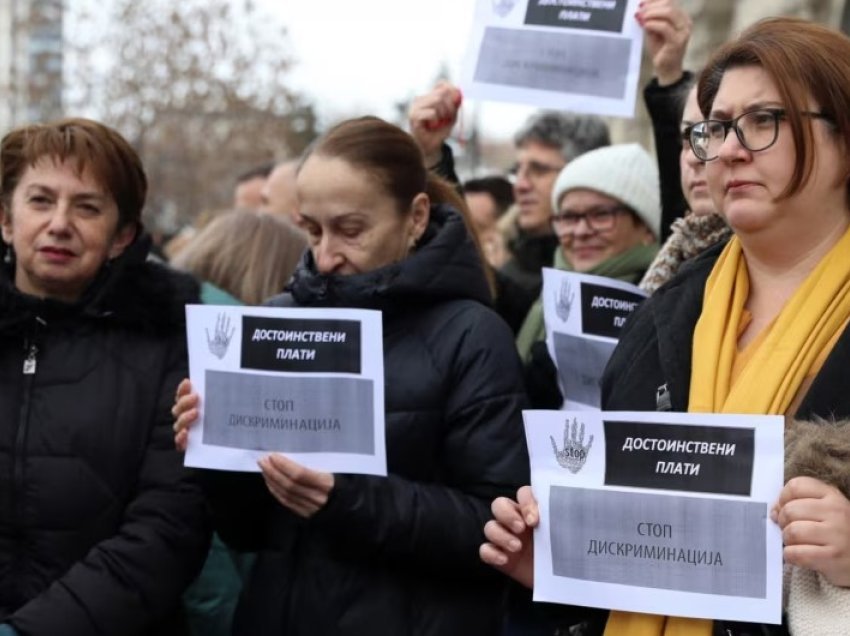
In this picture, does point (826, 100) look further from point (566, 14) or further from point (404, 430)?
point (566, 14)

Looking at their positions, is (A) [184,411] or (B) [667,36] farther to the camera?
(B) [667,36]

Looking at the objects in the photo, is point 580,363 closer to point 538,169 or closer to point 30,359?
point 30,359

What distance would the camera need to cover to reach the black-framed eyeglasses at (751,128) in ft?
8.56

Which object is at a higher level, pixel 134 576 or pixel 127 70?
pixel 127 70

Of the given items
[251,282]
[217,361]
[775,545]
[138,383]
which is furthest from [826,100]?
[251,282]

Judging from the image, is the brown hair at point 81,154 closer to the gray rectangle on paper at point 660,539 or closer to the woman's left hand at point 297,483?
the woman's left hand at point 297,483

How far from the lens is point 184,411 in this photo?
342 cm

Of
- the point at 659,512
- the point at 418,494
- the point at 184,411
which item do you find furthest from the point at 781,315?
the point at 184,411

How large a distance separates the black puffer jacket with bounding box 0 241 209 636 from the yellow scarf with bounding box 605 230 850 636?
1.28 metres

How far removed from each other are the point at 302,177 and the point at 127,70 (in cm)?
2522

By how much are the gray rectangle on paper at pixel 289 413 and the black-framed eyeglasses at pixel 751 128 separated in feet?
3.25

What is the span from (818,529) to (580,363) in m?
1.65

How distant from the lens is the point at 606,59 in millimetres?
4164

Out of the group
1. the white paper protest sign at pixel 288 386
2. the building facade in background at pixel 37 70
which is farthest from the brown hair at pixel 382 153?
the building facade in background at pixel 37 70
